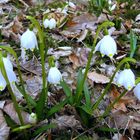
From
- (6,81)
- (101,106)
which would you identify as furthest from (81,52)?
(6,81)

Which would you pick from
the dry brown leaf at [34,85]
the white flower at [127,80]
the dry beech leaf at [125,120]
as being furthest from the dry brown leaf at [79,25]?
the white flower at [127,80]

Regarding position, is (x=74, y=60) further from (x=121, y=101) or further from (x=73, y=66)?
(x=121, y=101)

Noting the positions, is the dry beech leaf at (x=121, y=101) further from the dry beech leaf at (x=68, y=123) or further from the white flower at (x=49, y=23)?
the white flower at (x=49, y=23)

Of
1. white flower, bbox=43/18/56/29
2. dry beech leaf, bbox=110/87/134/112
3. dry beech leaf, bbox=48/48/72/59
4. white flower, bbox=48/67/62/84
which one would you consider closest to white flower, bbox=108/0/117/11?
white flower, bbox=43/18/56/29

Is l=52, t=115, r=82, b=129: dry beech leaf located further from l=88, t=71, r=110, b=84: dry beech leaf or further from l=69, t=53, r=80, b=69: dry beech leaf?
l=69, t=53, r=80, b=69: dry beech leaf

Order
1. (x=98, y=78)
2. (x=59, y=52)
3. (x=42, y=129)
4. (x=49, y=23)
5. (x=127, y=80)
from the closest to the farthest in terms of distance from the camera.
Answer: (x=127, y=80) → (x=42, y=129) → (x=98, y=78) → (x=59, y=52) → (x=49, y=23)

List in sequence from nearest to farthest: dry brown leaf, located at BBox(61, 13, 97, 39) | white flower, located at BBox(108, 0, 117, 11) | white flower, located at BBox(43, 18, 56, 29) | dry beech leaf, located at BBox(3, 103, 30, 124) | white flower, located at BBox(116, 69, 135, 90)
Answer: white flower, located at BBox(116, 69, 135, 90) < dry beech leaf, located at BBox(3, 103, 30, 124) < white flower, located at BBox(43, 18, 56, 29) < dry brown leaf, located at BBox(61, 13, 97, 39) < white flower, located at BBox(108, 0, 117, 11)

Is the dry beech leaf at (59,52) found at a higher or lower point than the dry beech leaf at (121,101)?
higher

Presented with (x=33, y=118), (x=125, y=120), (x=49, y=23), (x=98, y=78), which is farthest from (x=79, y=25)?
(x=33, y=118)
